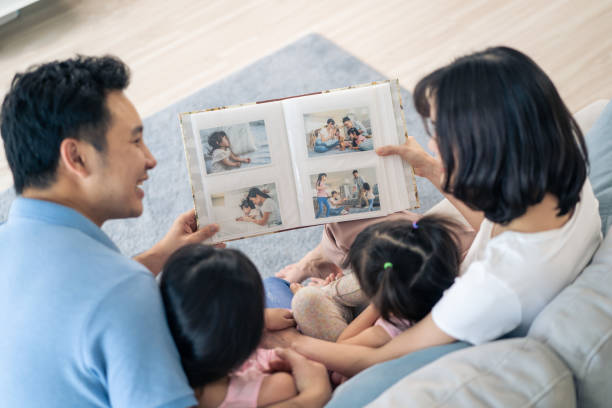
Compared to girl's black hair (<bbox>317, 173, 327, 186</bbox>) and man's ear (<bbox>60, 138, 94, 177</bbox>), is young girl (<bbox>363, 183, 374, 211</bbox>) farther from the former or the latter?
man's ear (<bbox>60, 138, 94, 177</bbox>)

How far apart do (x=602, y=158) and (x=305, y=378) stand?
890mm

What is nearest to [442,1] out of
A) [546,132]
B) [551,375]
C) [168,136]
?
[168,136]

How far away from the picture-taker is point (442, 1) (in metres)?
2.96

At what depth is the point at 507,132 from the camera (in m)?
0.93

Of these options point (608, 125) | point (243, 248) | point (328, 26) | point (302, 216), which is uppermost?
point (328, 26)

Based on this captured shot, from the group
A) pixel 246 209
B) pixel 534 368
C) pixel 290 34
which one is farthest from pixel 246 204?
pixel 290 34

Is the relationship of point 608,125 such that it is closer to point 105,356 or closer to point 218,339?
point 218,339

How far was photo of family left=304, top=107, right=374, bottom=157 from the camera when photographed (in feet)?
4.61

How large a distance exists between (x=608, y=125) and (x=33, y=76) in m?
1.32

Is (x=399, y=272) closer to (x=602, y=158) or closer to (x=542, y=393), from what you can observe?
(x=542, y=393)

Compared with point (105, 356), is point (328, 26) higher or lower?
higher

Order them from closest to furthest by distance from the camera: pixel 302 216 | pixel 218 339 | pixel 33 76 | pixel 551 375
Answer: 1. pixel 551 375
2. pixel 218 339
3. pixel 33 76
4. pixel 302 216

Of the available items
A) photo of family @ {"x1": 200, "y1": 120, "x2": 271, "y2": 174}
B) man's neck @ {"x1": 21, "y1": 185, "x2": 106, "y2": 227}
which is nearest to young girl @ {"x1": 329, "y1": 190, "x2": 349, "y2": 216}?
photo of family @ {"x1": 200, "y1": 120, "x2": 271, "y2": 174}

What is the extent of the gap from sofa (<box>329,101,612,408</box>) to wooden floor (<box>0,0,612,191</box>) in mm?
1786
